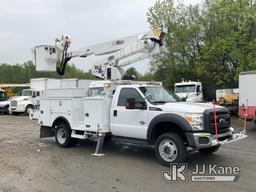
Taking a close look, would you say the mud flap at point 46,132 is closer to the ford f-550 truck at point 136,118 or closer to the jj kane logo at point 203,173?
the ford f-550 truck at point 136,118

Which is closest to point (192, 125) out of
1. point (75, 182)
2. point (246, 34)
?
point (75, 182)

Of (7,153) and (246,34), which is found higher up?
(246,34)

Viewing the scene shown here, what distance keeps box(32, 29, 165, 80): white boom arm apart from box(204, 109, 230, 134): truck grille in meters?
3.67

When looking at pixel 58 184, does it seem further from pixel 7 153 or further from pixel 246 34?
pixel 246 34

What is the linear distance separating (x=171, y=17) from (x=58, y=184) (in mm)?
33524

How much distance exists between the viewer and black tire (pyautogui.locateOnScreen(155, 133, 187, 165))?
852 cm

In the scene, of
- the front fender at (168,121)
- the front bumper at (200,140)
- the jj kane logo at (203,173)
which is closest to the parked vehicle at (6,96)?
the front fender at (168,121)

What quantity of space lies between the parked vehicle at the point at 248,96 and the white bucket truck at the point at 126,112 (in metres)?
6.07

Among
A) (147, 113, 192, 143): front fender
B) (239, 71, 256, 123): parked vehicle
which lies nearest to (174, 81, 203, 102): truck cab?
(239, 71, 256, 123): parked vehicle

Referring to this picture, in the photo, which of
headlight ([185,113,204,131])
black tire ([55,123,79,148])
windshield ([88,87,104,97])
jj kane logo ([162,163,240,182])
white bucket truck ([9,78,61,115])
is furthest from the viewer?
white bucket truck ([9,78,61,115])

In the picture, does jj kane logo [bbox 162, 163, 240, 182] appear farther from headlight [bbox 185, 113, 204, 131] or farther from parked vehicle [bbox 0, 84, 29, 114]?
parked vehicle [bbox 0, 84, 29, 114]

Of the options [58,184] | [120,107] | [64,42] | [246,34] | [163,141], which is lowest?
[58,184]

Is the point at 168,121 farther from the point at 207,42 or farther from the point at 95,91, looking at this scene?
the point at 207,42

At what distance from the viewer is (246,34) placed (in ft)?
101
